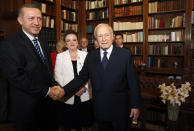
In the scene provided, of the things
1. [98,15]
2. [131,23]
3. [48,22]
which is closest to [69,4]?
[98,15]

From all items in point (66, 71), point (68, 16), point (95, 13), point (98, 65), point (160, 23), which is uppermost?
point (95, 13)

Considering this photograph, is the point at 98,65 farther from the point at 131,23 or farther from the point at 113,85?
the point at 131,23

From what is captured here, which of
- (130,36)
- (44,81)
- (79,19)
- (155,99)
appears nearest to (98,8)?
(79,19)

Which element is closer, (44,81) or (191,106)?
(44,81)

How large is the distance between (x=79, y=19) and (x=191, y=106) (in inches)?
197

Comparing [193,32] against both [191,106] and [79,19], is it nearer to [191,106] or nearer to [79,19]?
[191,106]

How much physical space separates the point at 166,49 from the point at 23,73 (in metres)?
4.42

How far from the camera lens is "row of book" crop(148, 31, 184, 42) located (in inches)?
188

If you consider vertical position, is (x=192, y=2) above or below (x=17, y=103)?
above

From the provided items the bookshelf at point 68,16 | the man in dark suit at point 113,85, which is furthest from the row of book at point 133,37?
the man in dark suit at point 113,85

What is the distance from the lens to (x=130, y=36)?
543 cm

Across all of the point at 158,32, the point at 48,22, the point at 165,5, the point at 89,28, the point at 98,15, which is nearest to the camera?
the point at 165,5

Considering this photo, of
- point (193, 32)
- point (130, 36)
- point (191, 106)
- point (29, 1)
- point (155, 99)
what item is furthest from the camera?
point (130, 36)

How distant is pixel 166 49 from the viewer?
196 inches
